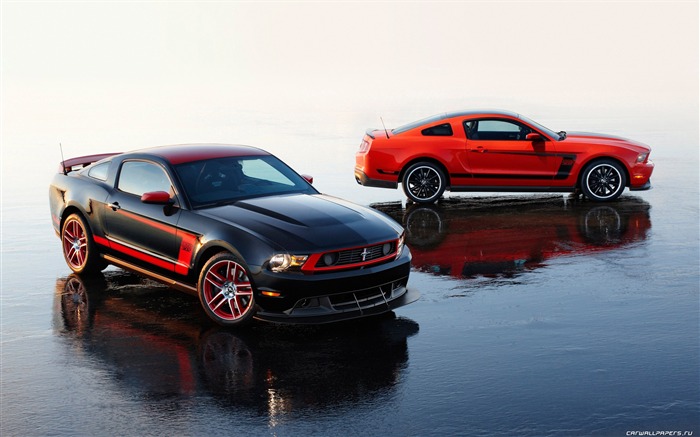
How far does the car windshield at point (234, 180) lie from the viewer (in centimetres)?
963

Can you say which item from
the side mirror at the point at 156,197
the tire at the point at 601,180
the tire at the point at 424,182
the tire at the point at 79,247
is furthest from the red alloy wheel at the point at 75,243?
the tire at the point at 601,180

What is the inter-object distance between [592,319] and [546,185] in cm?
738

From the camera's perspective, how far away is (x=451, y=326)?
8.79 m

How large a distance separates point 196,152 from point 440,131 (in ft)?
22.2

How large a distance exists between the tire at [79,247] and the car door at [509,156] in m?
7.33

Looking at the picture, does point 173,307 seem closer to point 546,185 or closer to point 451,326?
point 451,326

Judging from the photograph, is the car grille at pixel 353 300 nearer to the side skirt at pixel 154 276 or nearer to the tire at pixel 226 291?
the tire at pixel 226 291

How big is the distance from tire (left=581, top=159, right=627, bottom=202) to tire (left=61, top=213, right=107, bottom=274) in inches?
338

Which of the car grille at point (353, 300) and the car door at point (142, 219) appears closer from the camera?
the car grille at point (353, 300)

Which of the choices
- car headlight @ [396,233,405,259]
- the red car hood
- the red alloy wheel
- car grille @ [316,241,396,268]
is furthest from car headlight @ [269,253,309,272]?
the red car hood

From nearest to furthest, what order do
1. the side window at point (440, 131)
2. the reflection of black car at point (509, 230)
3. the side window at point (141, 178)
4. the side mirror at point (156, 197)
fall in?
the side mirror at point (156, 197)
the side window at point (141, 178)
the reflection of black car at point (509, 230)
the side window at point (440, 131)

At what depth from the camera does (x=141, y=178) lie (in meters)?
10.2

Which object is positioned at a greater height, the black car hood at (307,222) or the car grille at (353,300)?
the black car hood at (307,222)

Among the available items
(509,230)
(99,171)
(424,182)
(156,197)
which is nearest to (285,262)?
(156,197)
